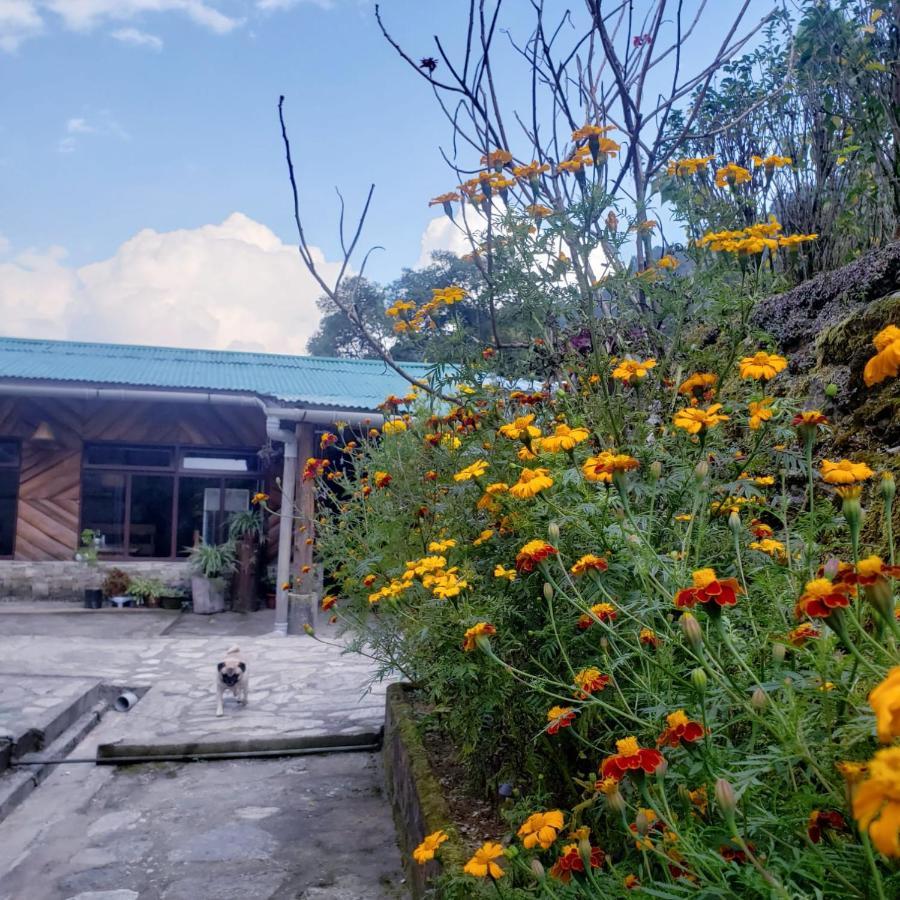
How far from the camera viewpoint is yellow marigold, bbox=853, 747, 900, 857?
0.56m

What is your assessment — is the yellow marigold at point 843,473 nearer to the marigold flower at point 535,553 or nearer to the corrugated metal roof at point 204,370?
the marigold flower at point 535,553

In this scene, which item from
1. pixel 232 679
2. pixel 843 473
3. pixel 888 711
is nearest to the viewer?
pixel 888 711

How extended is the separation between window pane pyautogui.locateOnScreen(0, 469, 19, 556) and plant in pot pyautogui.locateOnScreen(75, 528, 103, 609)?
886 mm

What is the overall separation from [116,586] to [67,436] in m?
2.16

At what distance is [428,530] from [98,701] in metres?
3.60

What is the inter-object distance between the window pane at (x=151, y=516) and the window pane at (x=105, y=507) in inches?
6.0

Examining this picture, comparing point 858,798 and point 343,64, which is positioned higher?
point 343,64

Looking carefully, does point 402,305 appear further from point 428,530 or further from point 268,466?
point 268,466

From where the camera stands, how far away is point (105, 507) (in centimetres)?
1073

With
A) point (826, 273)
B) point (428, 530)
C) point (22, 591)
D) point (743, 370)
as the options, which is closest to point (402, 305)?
point (428, 530)

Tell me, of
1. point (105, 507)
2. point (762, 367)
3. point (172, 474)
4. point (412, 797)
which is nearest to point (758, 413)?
point (762, 367)

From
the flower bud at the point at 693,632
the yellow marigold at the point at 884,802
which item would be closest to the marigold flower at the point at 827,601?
the flower bud at the point at 693,632

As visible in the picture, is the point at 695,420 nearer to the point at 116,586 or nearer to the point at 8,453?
the point at 116,586

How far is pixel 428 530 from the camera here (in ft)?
11.1
